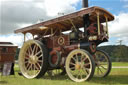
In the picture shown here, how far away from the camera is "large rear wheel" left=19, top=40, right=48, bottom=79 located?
8.52 meters

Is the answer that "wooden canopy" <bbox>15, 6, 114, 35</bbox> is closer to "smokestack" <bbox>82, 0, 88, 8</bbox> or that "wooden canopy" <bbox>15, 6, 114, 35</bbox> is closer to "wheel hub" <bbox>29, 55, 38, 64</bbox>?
"smokestack" <bbox>82, 0, 88, 8</bbox>

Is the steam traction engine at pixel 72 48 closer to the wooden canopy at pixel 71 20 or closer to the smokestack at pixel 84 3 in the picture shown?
the wooden canopy at pixel 71 20

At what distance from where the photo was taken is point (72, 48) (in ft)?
25.7

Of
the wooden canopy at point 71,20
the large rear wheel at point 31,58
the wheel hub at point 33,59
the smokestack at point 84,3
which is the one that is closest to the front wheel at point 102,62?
the wooden canopy at point 71,20

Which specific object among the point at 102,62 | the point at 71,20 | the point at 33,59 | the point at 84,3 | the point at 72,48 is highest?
the point at 84,3

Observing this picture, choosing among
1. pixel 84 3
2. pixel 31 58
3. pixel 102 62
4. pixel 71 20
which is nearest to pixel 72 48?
pixel 71 20

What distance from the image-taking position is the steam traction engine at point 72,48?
709 cm

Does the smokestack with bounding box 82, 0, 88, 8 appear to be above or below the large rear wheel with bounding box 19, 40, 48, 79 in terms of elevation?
above

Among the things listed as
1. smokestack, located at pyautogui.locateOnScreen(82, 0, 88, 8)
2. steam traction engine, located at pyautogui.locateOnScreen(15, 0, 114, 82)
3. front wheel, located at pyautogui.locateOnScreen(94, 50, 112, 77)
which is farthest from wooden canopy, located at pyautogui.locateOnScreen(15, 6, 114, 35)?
front wheel, located at pyautogui.locateOnScreen(94, 50, 112, 77)

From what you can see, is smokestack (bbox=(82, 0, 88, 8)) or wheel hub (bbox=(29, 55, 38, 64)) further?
smokestack (bbox=(82, 0, 88, 8))

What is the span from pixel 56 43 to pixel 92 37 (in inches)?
84.5

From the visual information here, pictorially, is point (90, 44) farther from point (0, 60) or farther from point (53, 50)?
point (0, 60)

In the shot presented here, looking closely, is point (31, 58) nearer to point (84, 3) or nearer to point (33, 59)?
point (33, 59)

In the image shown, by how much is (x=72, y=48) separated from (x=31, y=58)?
7.88 feet
